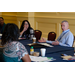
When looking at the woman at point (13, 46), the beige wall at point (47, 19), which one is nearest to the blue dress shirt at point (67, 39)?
the woman at point (13, 46)

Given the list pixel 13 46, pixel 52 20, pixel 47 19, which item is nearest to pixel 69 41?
pixel 13 46

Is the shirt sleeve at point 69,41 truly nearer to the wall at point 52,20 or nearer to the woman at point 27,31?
the woman at point 27,31

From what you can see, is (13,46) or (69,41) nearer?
(13,46)

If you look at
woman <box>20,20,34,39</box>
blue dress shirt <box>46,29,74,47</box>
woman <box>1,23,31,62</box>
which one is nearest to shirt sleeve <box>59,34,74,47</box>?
blue dress shirt <box>46,29,74,47</box>

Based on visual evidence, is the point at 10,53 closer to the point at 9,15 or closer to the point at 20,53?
the point at 20,53

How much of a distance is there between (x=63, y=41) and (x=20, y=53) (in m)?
1.93

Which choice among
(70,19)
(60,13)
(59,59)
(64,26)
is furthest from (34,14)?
(59,59)

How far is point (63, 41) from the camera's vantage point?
392 cm

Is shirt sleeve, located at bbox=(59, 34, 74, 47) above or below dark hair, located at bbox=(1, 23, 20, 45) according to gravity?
below

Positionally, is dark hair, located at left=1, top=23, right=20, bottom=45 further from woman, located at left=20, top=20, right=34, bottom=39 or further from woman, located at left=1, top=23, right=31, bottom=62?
woman, located at left=20, top=20, right=34, bottom=39

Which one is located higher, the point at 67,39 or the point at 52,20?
the point at 52,20

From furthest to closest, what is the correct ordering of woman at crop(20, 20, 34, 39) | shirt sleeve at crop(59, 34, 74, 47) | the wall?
the wall → woman at crop(20, 20, 34, 39) → shirt sleeve at crop(59, 34, 74, 47)

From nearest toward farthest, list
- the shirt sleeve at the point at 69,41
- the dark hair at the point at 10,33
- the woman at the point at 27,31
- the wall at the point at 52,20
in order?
the dark hair at the point at 10,33, the shirt sleeve at the point at 69,41, the woman at the point at 27,31, the wall at the point at 52,20

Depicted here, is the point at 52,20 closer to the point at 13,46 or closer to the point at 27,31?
the point at 27,31
